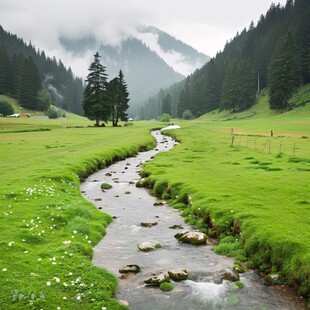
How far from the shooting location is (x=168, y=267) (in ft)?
48.6

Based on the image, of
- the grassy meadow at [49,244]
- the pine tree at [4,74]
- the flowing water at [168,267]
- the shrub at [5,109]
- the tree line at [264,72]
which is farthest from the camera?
the pine tree at [4,74]

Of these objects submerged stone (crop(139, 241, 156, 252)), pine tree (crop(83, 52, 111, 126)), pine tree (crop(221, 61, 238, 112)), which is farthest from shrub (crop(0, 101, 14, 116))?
submerged stone (crop(139, 241, 156, 252))

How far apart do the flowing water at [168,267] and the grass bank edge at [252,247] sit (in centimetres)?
57

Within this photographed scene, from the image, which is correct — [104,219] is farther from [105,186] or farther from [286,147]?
[286,147]

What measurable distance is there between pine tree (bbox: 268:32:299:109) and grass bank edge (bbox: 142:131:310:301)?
350 ft

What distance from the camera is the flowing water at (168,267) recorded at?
12.0 meters

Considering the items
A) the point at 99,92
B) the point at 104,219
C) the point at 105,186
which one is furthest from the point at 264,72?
the point at 104,219

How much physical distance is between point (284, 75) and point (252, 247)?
4541 inches

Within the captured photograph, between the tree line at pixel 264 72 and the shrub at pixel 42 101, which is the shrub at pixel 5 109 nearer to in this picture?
the shrub at pixel 42 101

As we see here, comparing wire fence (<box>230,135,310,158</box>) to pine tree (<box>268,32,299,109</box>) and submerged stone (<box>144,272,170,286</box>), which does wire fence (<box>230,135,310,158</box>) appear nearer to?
submerged stone (<box>144,272,170,286</box>)

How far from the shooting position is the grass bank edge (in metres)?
13.0

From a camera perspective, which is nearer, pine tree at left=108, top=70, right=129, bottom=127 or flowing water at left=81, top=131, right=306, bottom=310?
flowing water at left=81, top=131, right=306, bottom=310

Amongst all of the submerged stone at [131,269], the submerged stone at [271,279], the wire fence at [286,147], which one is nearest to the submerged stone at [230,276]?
the submerged stone at [271,279]

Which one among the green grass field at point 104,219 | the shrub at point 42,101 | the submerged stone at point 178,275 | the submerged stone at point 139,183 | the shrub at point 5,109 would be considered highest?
the shrub at point 42,101
